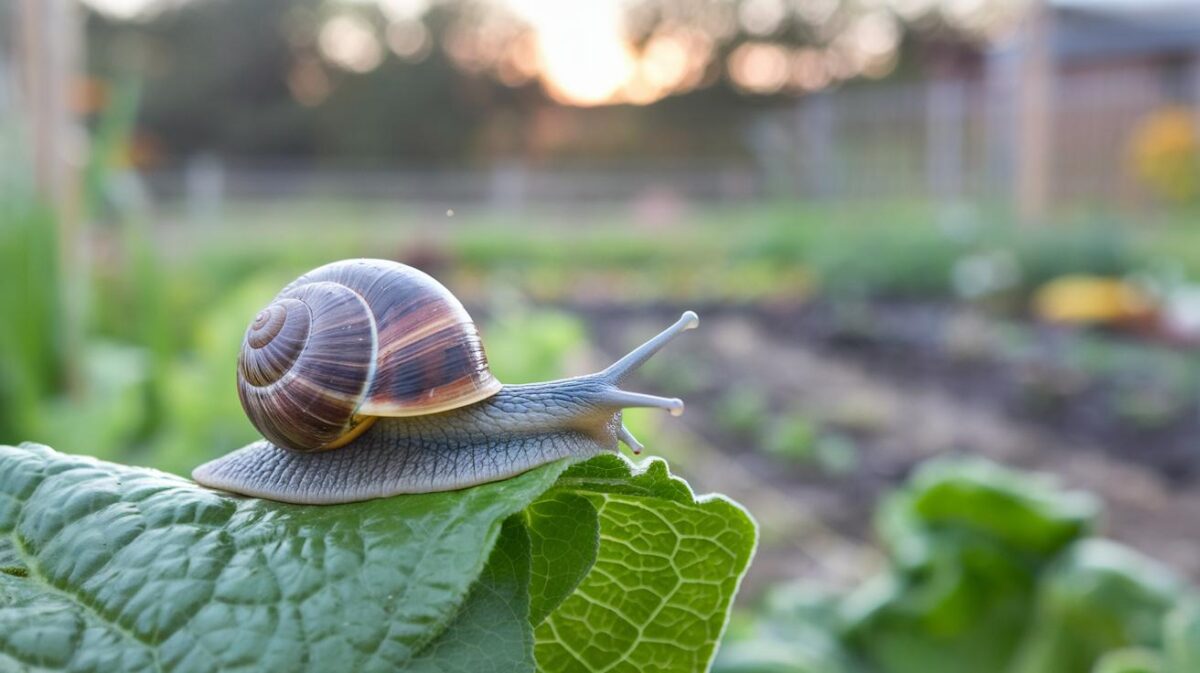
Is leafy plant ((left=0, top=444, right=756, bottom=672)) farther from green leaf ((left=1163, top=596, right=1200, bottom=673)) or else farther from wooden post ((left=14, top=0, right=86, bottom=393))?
wooden post ((left=14, top=0, right=86, bottom=393))

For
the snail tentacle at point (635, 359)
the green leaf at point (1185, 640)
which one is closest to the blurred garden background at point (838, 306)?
the green leaf at point (1185, 640)

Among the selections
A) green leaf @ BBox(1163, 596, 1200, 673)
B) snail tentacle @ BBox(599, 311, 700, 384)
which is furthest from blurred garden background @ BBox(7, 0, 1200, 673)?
snail tentacle @ BBox(599, 311, 700, 384)

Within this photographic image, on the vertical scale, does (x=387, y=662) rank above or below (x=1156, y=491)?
above

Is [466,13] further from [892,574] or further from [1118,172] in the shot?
[892,574]

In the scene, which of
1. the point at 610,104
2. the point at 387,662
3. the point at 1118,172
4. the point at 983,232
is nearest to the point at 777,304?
the point at 983,232

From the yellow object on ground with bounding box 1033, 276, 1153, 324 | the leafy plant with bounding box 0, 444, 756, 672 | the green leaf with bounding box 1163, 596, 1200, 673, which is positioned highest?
the leafy plant with bounding box 0, 444, 756, 672

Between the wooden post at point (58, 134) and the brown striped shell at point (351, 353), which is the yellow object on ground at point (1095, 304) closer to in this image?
the wooden post at point (58, 134)
